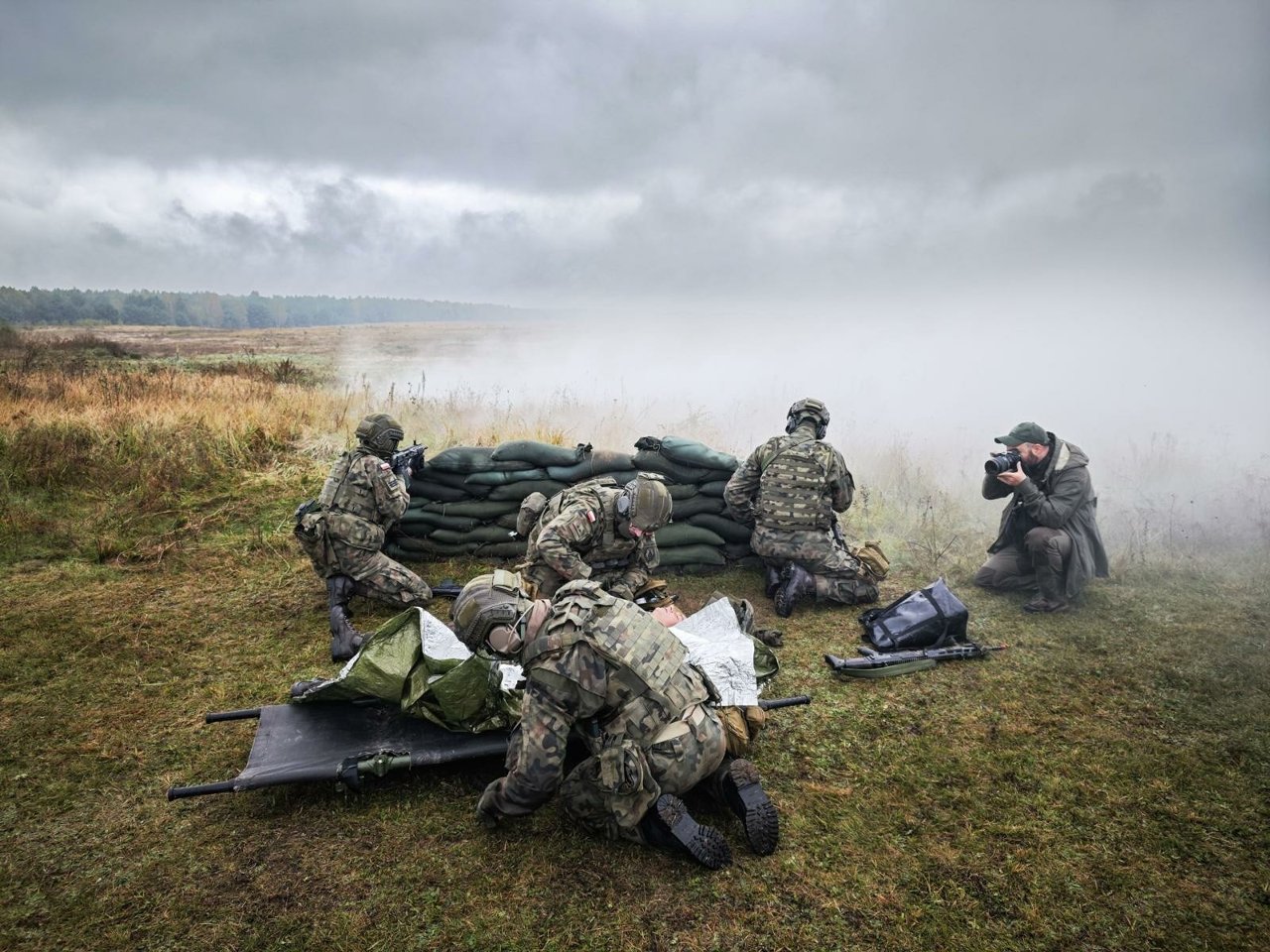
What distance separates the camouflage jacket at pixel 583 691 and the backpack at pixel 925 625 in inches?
108

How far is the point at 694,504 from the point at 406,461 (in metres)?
2.72

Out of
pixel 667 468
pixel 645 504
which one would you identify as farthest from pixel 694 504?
pixel 645 504

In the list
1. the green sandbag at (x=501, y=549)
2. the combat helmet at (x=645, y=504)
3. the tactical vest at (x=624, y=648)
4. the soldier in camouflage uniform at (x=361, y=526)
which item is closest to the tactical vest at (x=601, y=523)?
the combat helmet at (x=645, y=504)

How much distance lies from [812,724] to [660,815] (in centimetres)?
161

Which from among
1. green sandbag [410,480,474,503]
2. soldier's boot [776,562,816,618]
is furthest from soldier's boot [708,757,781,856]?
green sandbag [410,480,474,503]

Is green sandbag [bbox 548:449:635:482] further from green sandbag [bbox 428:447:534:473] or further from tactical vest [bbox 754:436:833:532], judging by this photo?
tactical vest [bbox 754:436:833:532]

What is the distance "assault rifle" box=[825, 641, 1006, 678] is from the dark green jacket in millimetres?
1589

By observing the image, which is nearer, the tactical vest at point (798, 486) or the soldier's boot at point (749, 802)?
the soldier's boot at point (749, 802)

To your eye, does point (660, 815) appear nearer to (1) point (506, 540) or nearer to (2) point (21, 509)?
(1) point (506, 540)

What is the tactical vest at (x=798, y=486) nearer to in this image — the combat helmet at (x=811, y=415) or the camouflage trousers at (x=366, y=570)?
the combat helmet at (x=811, y=415)

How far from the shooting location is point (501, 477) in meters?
6.63

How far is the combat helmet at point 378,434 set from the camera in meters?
5.77

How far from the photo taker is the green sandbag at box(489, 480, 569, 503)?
6.63 metres

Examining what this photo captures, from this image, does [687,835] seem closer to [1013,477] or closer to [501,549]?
[501,549]
